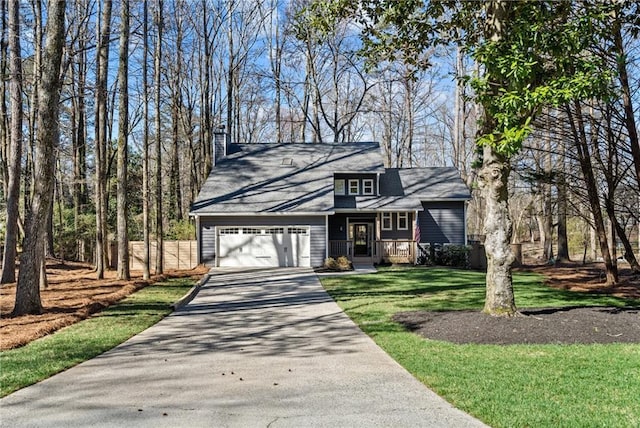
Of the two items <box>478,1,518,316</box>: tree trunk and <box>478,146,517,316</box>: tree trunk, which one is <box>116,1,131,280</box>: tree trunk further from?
<box>478,146,517,316</box>: tree trunk

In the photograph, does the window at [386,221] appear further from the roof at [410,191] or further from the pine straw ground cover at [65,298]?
the pine straw ground cover at [65,298]

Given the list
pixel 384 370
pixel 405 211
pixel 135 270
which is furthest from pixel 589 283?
pixel 135 270

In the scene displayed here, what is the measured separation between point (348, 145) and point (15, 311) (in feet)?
67.0

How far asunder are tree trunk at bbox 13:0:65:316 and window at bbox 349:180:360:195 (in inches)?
662

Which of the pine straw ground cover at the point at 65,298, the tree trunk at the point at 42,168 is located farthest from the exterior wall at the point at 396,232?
the tree trunk at the point at 42,168

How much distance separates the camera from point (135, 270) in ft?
73.0

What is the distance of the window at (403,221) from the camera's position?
25547 mm

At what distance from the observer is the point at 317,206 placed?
22750mm

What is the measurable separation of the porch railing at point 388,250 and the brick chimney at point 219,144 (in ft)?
24.6

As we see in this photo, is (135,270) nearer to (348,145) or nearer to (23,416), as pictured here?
(348,145)

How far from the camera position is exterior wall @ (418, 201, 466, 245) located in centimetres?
2603

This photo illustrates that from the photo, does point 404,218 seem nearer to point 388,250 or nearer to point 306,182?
point 388,250

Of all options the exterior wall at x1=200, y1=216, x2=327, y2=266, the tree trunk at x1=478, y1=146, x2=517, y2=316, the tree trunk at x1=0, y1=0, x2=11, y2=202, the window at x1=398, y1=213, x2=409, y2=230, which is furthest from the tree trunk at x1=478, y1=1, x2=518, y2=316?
the tree trunk at x1=0, y1=0, x2=11, y2=202

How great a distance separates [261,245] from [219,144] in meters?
6.89
